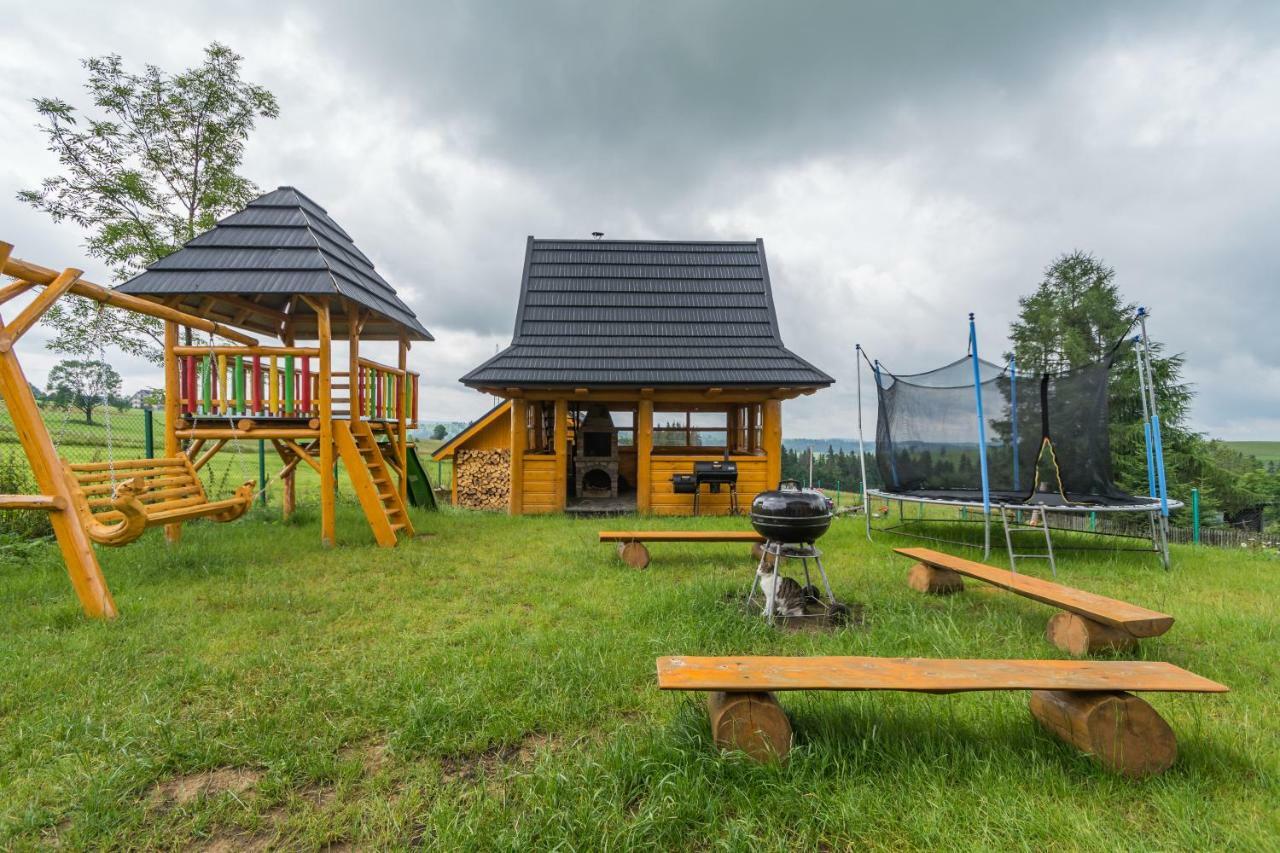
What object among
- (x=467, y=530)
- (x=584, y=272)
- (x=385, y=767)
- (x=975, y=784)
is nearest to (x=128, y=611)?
(x=385, y=767)

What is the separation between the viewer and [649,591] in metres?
4.14

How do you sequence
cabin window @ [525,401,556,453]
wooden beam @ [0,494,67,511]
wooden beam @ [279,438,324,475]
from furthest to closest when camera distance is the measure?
cabin window @ [525,401,556,453] → wooden beam @ [279,438,324,475] → wooden beam @ [0,494,67,511]

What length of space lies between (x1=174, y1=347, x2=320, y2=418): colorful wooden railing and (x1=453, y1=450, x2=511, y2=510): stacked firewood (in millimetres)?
5325

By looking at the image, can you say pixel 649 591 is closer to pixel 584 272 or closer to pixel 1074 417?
pixel 1074 417

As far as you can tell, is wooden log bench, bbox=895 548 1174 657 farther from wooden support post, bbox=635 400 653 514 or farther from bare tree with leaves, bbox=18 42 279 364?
bare tree with leaves, bbox=18 42 279 364

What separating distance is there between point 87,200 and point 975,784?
1392cm

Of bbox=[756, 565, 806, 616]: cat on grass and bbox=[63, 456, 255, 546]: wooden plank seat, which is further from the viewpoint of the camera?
bbox=[63, 456, 255, 546]: wooden plank seat

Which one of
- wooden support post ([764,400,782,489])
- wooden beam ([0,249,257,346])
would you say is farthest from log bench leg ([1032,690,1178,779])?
wooden beam ([0,249,257,346])

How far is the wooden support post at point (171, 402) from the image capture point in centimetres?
583

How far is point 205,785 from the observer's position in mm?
1907

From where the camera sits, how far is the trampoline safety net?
20.0 feet

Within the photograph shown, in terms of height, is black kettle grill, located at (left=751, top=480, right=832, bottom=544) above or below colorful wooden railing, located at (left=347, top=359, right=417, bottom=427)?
below

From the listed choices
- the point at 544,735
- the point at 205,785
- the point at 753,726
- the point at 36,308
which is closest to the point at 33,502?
the point at 36,308

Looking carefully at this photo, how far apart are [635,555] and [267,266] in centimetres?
567
